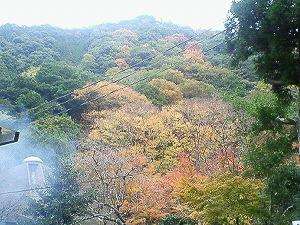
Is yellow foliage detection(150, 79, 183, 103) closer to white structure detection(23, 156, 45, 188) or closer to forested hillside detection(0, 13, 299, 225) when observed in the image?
forested hillside detection(0, 13, 299, 225)

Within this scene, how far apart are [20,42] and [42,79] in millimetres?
11266

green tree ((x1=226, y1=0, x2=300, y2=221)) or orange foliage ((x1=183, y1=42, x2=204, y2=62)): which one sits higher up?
green tree ((x1=226, y1=0, x2=300, y2=221))

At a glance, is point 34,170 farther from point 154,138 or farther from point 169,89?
point 169,89

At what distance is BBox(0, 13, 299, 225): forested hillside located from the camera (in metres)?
14.1

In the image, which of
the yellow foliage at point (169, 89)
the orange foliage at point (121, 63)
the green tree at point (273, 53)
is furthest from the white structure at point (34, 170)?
the orange foliage at point (121, 63)

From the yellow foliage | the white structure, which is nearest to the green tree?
the white structure

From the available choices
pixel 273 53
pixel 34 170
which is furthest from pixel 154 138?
pixel 273 53

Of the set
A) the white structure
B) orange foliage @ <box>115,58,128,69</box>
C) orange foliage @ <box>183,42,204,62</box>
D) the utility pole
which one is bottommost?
the white structure

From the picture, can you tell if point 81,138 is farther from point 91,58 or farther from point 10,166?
point 91,58

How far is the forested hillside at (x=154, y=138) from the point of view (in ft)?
46.2

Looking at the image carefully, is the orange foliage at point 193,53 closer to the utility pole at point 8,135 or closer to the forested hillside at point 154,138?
the forested hillside at point 154,138

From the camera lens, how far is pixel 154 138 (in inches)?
996

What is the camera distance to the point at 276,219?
1247 centimetres

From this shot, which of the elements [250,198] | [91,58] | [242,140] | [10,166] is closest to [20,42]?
[91,58]
